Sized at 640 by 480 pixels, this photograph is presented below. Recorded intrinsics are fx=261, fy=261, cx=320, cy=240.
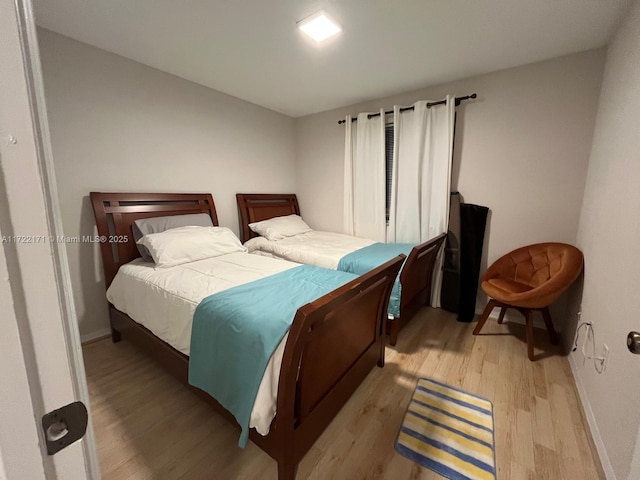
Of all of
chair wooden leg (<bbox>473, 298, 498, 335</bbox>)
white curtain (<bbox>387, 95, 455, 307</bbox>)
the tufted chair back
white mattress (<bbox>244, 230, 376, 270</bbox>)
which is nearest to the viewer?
the tufted chair back

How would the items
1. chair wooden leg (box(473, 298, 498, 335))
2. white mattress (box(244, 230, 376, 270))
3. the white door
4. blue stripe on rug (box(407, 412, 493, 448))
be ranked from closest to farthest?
1. the white door
2. blue stripe on rug (box(407, 412, 493, 448))
3. chair wooden leg (box(473, 298, 498, 335))
4. white mattress (box(244, 230, 376, 270))

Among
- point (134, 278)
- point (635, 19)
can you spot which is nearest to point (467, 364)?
point (635, 19)

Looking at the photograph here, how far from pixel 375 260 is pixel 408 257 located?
1.27 ft

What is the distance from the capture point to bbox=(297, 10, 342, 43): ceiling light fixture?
5.62 feet

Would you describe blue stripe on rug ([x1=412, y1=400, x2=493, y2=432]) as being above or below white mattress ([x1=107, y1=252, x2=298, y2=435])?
below

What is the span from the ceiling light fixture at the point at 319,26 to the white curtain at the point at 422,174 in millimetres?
1277

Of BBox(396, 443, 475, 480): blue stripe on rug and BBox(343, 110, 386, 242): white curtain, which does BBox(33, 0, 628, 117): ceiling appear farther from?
BBox(396, 443, 475, 480): blue stripe on rug

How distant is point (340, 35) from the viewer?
192cm

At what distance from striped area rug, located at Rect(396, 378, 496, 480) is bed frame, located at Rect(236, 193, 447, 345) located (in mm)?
600

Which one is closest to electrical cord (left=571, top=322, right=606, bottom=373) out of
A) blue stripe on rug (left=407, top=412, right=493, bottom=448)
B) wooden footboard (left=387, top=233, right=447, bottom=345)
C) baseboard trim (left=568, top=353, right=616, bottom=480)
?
baseboard trim (left=568, top=353, right=616, bottom=480)

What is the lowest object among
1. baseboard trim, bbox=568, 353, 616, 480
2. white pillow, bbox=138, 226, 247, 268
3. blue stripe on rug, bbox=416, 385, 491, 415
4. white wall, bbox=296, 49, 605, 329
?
blue stripe on rug, bbox=416, 385, 491, 415

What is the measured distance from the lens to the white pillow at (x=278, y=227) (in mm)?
3180

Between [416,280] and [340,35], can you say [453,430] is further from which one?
[340,35]

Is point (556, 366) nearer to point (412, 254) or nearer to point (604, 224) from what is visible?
point (604, 224)
